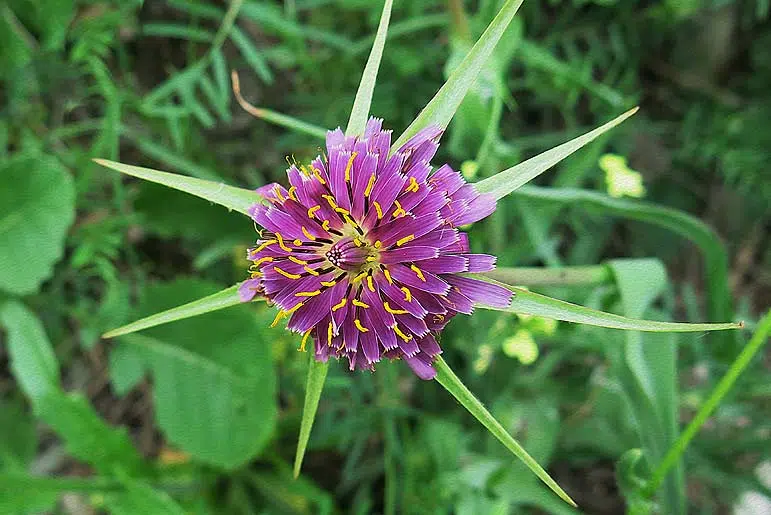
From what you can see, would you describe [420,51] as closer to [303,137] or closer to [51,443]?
[303,137]

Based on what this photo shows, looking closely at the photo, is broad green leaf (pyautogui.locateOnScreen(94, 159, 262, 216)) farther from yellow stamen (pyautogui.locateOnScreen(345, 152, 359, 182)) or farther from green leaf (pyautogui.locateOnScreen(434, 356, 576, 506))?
green leaf (pyautogui.locateOnScreen(434, 356, 576, 506))

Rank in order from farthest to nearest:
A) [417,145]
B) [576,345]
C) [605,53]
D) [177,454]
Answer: [177,454]
[605,53]
[576,345]
[417,145]

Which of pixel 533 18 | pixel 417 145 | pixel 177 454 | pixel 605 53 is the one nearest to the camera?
pixel 417 145

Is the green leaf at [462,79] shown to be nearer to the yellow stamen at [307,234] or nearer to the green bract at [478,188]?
the green bract at [478,188]

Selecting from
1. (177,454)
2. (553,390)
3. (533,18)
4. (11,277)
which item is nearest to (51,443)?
(177,454)

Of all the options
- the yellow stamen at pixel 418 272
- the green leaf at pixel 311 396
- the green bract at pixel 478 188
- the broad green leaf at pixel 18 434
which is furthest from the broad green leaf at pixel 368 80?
the broad green leaf at pixel 18 434

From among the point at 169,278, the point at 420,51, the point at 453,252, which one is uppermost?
the point at 420,51

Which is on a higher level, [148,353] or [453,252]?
[148,353]

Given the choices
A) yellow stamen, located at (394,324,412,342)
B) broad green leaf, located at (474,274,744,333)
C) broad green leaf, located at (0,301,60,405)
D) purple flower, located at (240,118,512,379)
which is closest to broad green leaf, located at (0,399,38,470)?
broad green leaf, located at (0,301,60,405)
